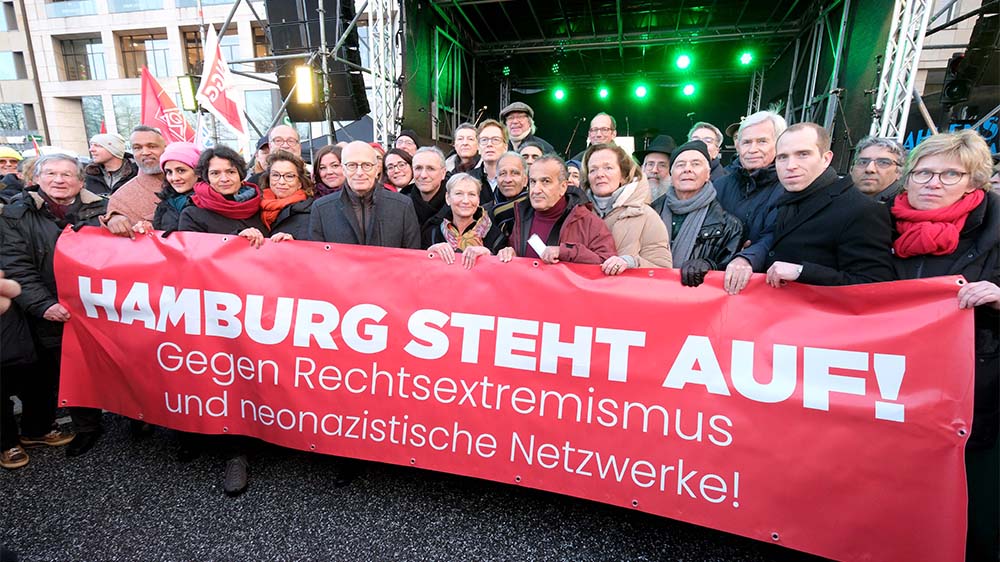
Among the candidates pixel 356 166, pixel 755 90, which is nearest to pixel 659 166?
pixel 356 166

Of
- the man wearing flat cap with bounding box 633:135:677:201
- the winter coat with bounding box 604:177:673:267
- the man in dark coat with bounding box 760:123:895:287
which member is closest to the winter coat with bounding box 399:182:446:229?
the winter coat with bounding box 604:177:673:267

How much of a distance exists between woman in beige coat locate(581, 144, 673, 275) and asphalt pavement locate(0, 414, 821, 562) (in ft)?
4.12

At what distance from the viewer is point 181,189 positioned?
289cm

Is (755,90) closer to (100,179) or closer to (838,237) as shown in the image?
(838,237)

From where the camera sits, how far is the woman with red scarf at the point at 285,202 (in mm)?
2799

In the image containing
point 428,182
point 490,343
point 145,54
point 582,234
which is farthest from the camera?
point 145,54

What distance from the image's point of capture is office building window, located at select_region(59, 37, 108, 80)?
21109 mm

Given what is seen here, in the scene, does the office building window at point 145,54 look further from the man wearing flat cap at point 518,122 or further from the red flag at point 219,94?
the man wearing flat cap at point 518,122

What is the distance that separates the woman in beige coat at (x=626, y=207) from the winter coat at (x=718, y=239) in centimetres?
19

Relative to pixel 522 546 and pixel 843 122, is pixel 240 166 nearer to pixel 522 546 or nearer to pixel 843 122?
pixel 522 546

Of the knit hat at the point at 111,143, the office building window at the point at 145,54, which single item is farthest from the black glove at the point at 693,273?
the office building window at the point at 145,54

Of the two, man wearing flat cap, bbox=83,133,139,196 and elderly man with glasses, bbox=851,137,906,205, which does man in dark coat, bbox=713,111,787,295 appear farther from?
man wearing flat cap, bbox=83,133,139,196

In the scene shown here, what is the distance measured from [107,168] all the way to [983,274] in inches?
215

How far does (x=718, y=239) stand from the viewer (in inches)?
98.3
